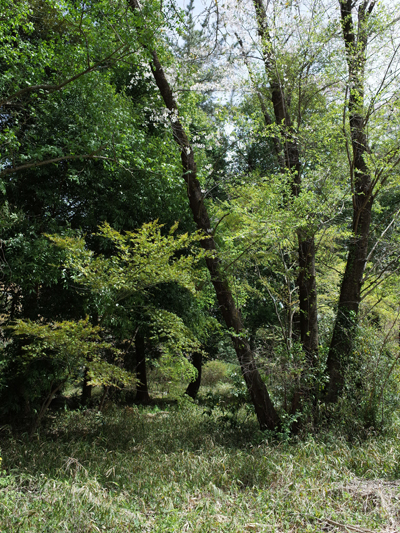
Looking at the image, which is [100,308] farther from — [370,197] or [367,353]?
[370,197]

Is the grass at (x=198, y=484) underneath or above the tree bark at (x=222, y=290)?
underneath

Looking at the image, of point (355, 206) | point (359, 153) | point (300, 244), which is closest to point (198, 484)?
point (300, 244)

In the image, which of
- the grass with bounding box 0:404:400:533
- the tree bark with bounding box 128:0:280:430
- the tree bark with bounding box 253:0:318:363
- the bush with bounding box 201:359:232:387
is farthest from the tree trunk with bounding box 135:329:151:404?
the bush with bounding box 201:359:232:387

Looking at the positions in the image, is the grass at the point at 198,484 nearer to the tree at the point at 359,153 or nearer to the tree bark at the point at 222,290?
the tree bark at the point at 222,290

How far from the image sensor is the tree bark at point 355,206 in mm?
5020

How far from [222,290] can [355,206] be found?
7.85 ft

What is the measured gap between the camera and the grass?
2.59 meters

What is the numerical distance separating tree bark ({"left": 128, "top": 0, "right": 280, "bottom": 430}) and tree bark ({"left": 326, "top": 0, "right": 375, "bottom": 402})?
0.92 m

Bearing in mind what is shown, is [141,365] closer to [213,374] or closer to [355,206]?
[213,374]

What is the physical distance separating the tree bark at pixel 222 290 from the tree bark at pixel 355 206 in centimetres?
92

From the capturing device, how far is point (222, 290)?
5.45m

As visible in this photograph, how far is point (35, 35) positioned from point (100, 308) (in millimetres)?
5057

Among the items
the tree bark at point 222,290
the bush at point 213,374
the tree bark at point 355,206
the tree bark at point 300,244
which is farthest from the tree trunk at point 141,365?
the bush at point 213,374

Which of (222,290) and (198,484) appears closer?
(198,484)
